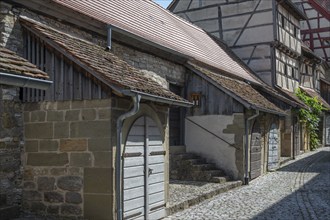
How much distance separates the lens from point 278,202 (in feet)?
26.9

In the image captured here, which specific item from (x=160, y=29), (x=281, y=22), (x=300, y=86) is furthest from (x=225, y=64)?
(x=300, y=86)

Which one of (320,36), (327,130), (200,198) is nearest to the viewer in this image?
(200,198)

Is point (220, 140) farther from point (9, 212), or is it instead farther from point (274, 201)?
point (9, 212)

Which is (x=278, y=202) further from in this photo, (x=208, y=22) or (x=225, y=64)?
(x=208, y=22)

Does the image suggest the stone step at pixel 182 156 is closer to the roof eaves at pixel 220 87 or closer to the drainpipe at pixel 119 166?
the roof eaves at pixel 220 87

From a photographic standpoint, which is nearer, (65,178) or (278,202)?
(65,178)

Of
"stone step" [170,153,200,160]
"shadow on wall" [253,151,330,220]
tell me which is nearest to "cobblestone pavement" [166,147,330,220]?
"shadow on wall" [253,151,330,220]

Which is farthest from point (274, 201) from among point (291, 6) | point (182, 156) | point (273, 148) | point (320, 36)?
point (320, 36)

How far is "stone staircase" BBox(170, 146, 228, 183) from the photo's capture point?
1043 cm

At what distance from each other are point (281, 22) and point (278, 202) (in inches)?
448

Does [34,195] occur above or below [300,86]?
below

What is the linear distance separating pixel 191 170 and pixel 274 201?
2777 mm

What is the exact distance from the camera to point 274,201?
8.32 m

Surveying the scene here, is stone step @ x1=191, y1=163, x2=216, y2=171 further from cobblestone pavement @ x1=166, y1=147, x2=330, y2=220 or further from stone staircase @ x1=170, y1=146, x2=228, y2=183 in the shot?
cobblestone pavement @ x1=166, y1=147, x2=330, y2=220
